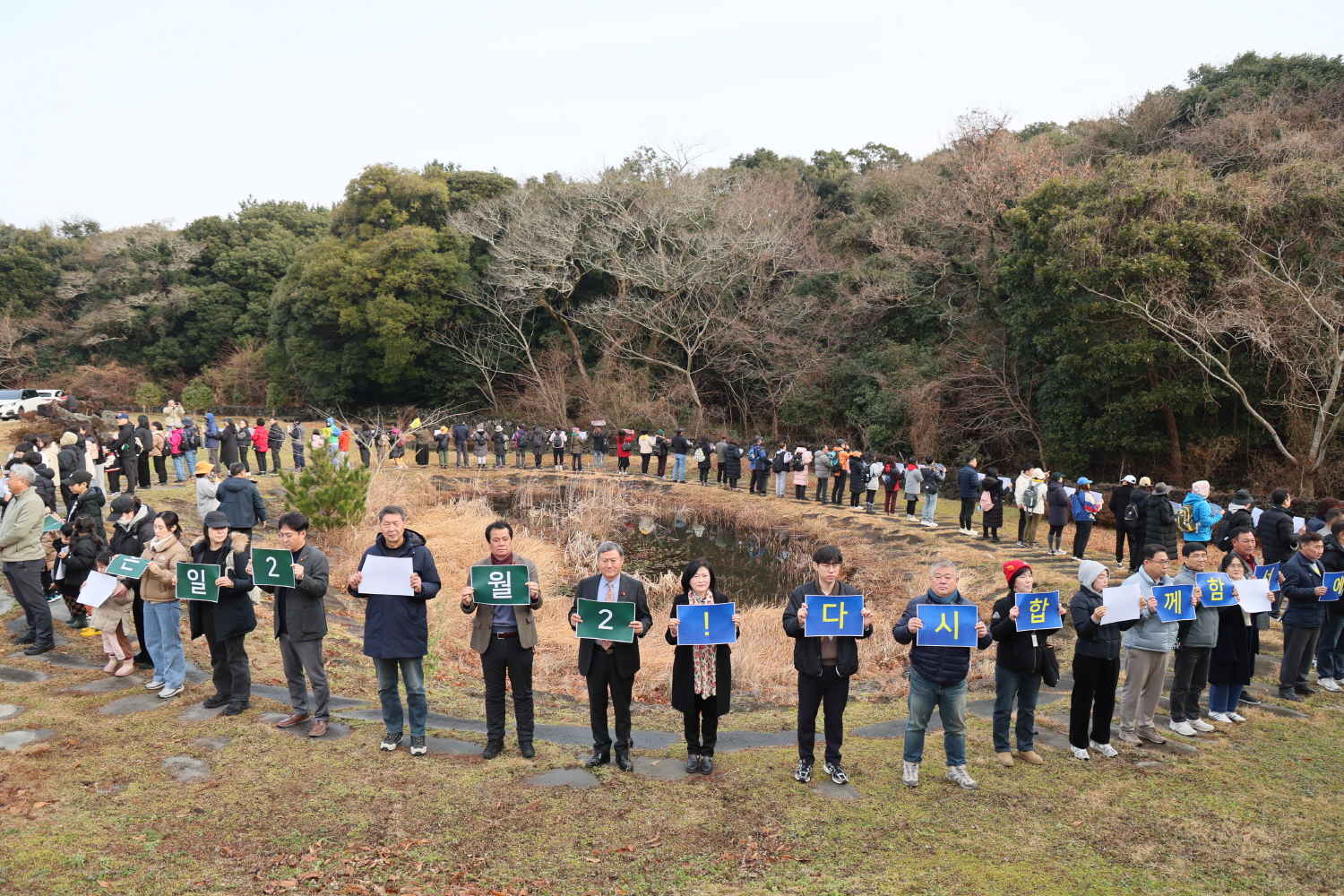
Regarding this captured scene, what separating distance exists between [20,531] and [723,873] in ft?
24.1

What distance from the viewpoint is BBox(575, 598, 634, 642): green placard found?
565cm

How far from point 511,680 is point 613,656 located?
2.71 feet

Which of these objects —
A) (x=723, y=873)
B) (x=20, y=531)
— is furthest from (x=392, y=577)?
(x=20, y=531)

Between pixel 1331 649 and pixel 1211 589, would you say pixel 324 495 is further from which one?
pixel 1331 649

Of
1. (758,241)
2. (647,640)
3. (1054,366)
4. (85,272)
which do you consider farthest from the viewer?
(85,272)

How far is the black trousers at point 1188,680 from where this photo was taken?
6973mm

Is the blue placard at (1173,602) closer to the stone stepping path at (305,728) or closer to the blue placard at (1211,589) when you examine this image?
the blue placard at (1211,589)

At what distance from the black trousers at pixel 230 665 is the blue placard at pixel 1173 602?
7.50 m

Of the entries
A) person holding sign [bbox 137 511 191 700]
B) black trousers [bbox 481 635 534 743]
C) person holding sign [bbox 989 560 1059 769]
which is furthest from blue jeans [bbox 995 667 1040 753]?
person holding sign [bbox 137 511 191 700]

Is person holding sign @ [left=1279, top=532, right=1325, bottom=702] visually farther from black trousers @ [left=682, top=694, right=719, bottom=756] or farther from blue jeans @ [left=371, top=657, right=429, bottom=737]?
blue jeans @ [left=371, top=657, right=429, bottom=737]

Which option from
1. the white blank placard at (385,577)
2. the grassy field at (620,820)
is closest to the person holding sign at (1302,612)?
the grassy field at (620,820)

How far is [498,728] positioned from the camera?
6039 mm

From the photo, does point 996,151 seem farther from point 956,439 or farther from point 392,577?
point 392,577

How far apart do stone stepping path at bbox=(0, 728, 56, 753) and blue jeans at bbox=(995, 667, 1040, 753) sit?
7.27 metres
